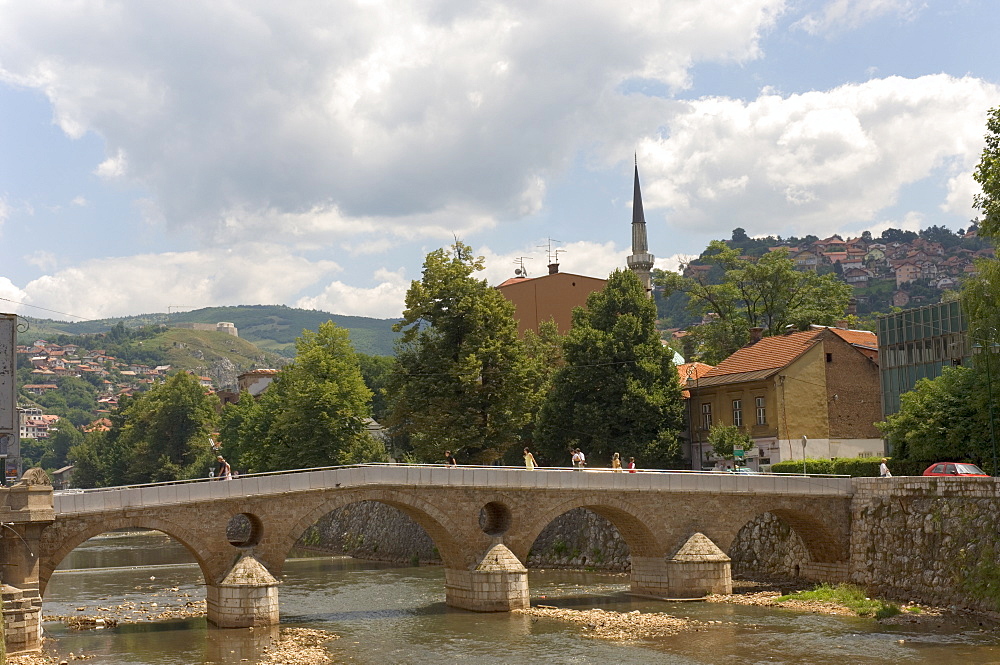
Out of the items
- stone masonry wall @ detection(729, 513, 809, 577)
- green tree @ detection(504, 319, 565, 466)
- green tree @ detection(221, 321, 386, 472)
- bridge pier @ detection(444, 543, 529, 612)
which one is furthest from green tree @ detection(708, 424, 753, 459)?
green tree @ detection(221, 321, 386, 472)

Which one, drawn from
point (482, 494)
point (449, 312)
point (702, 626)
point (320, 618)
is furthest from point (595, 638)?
point (449, 312)

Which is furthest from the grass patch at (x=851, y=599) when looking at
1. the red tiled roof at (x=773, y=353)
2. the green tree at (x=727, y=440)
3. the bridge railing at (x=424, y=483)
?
the red tiled roof at (x=773, y=353)

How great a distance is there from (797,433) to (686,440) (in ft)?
23.1

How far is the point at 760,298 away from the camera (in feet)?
222

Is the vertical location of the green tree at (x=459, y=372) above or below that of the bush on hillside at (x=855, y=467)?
above

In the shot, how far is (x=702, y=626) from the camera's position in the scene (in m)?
32.3

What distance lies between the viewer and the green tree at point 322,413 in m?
61.3

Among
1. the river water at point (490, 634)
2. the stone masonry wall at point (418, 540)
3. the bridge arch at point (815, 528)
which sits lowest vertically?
the river water at point (490, 634)

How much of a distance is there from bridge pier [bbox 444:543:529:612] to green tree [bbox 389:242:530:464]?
13.5m

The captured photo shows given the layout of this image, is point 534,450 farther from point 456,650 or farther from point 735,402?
point 456,650

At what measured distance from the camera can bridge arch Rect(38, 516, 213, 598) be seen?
30.5 m

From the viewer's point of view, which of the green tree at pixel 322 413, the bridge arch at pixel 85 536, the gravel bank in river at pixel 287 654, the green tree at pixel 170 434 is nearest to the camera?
the gravel bank in river at pixel 287 654

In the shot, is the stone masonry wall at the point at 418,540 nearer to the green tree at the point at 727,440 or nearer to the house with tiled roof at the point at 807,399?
the green tree at the point at 727,440

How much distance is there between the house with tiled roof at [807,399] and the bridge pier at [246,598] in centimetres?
2701
